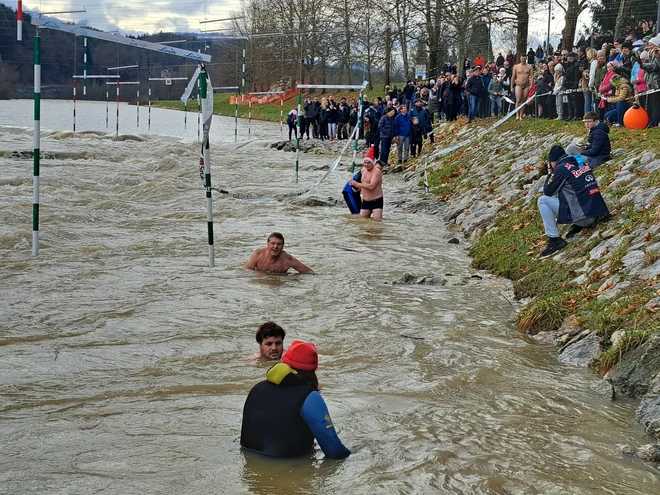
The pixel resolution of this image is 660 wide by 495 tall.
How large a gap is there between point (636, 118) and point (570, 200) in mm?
6228

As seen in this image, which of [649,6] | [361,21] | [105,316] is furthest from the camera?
[361,21]

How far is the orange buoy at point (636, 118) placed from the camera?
18172mm

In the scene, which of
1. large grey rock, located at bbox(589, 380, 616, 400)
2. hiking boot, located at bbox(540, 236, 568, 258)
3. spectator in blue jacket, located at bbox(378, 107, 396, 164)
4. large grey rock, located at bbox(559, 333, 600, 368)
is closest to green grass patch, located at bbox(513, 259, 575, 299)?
hiking boot, located at bbox(540, 236, 568, 258)

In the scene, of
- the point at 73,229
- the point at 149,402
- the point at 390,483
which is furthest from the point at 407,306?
the point at 73,229

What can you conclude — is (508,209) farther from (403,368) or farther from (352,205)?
(403,368)

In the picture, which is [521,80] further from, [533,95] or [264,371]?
[264,371]

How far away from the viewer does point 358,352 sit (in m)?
→ 9.44

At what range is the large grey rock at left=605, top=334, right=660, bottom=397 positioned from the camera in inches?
308

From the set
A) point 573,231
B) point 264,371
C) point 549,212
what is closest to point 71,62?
point 549,212

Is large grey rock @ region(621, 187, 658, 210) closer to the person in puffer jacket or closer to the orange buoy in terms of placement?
the orange buoy

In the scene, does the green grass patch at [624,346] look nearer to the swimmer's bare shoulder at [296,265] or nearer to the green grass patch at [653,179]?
the green grass patch at [653,179]

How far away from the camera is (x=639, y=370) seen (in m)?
7.96

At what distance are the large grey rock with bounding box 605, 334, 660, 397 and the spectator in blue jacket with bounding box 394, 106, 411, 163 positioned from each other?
2029 cm

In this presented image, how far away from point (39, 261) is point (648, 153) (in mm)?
9595
